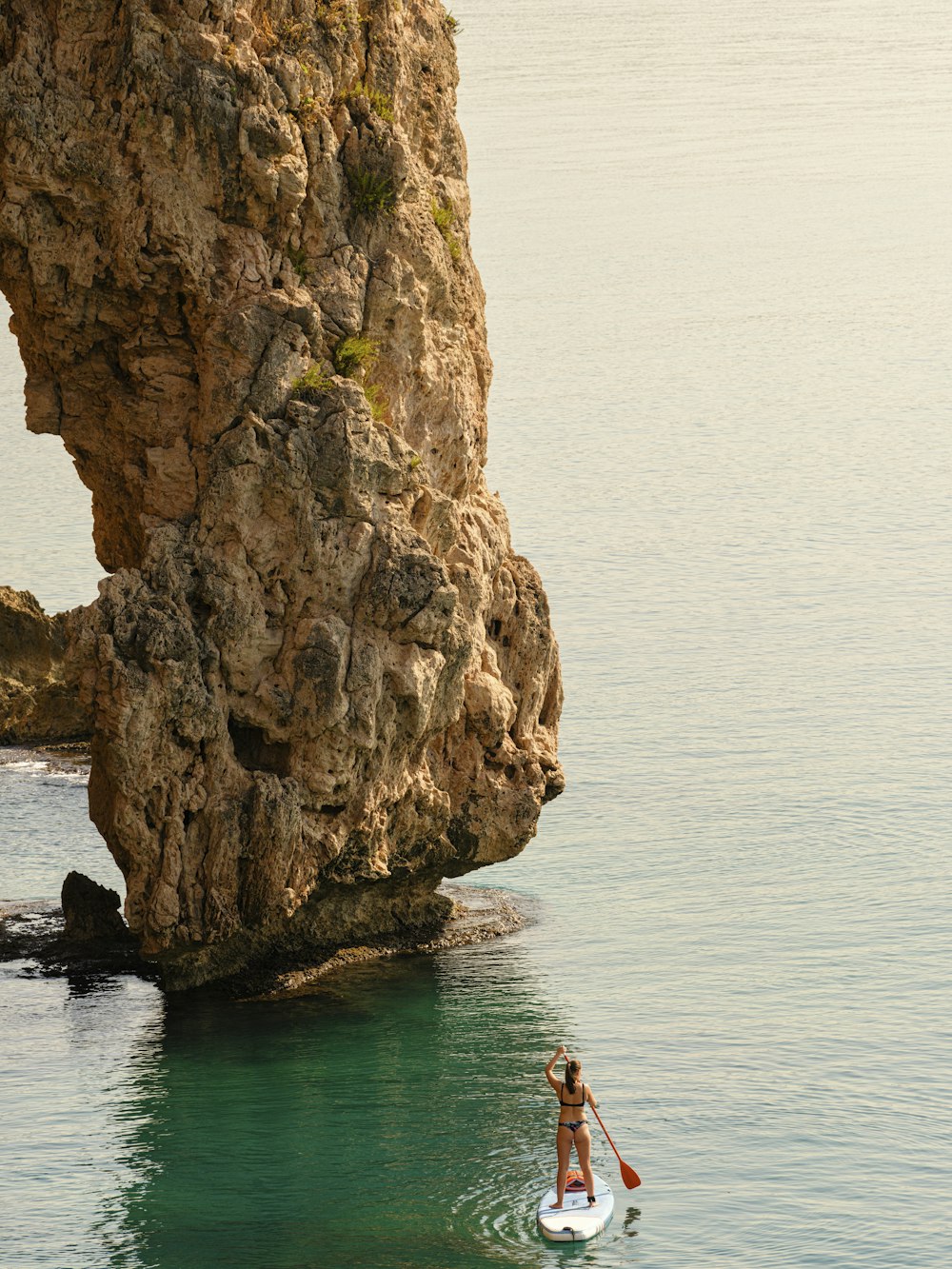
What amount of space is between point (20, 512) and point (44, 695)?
24.0 metres

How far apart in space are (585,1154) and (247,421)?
35.1 feet

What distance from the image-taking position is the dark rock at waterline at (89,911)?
106 feet

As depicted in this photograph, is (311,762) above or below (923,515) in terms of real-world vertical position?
below

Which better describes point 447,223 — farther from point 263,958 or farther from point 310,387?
point 263,958

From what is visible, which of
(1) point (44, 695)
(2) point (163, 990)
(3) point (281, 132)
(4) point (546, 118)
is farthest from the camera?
(4) point (546, 118)

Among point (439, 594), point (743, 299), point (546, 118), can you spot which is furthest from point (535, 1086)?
point (546, 118)

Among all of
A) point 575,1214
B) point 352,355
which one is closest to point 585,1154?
point 575,1214

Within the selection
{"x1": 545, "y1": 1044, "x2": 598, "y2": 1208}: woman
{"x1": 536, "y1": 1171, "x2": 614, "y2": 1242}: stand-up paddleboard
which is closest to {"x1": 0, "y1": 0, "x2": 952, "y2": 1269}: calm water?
{"x1": 536, "y1": 1171, "x2": 614, "y2": 1242}: stand-up paddleboard

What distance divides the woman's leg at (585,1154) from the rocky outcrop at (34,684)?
2219cm

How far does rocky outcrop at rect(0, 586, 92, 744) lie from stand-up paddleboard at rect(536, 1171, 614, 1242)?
22287 millimetres

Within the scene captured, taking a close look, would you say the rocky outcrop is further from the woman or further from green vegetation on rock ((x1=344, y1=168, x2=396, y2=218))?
the woman

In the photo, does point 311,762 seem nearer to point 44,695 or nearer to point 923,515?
point 44,695

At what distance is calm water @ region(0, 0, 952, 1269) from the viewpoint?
25406 mm

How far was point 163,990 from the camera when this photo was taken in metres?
30.7
